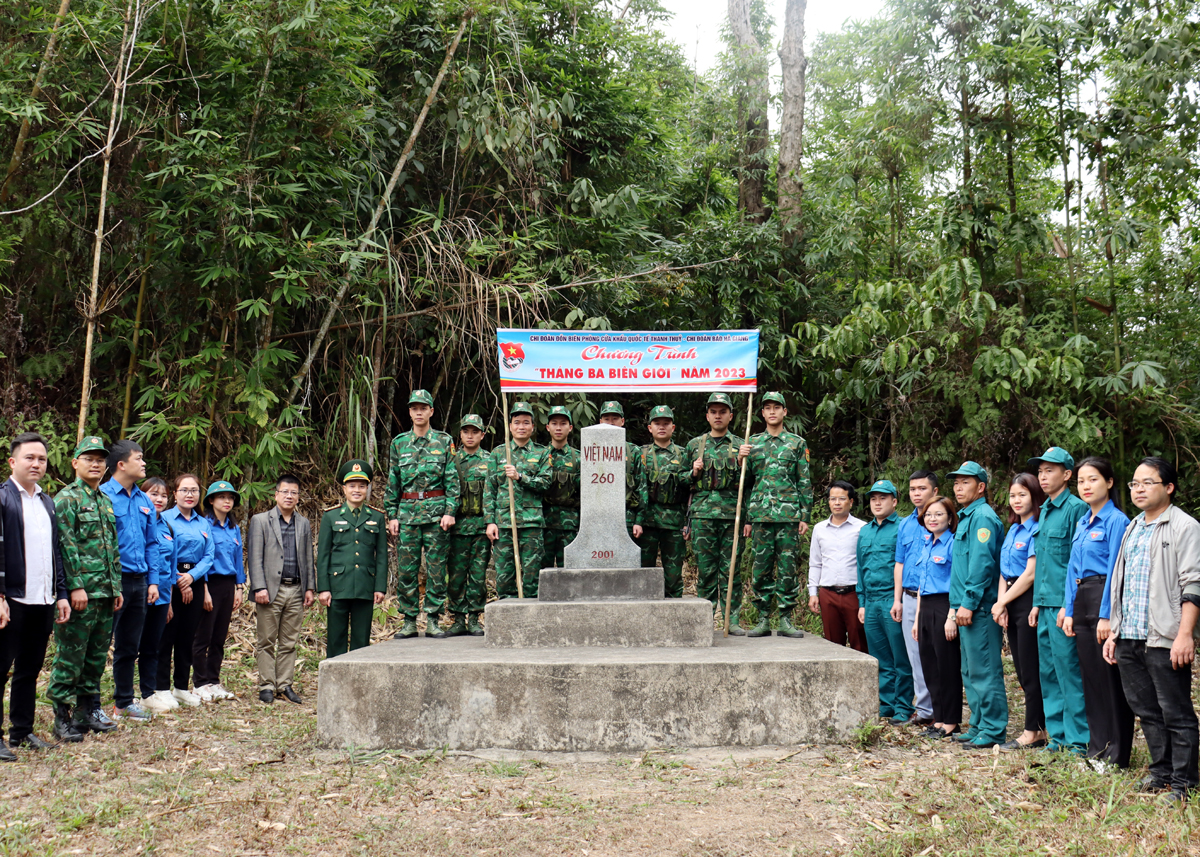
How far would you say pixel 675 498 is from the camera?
25.2 ft

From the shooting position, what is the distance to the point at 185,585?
6.89 m

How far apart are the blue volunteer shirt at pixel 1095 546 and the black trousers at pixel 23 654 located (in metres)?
5.83

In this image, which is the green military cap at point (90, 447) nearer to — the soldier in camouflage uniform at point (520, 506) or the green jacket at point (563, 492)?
the soldier in camouflage uniform at point (520, 506)

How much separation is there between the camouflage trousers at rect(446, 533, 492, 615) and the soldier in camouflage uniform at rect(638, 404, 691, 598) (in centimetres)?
137

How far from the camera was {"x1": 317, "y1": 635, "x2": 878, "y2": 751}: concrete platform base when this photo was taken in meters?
5.55


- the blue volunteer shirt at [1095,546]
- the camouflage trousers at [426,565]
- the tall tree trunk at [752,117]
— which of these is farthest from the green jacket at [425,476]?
the tall tree trunk at [752,117]

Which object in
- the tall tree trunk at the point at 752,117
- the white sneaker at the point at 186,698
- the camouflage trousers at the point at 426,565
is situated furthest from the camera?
the tall tree trunk at the point at 752,117

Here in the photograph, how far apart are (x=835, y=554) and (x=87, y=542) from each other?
522 centimetres

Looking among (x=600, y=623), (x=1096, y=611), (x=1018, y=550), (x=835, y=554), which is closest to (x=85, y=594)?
(x=600, y=623)

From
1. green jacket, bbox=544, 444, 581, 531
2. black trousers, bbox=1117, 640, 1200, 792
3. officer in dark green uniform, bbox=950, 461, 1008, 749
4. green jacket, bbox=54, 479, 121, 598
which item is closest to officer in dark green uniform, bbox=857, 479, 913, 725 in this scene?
officer in dark green uniform, bbox=950, 461, 1008, 749

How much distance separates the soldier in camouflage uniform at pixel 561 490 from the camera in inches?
296

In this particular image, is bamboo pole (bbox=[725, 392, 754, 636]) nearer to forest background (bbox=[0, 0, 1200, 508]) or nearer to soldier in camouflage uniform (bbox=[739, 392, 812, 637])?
soldier in camouflage uniform (bbox=[739, 392, 812, 637])

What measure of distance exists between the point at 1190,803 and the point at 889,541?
113 inches

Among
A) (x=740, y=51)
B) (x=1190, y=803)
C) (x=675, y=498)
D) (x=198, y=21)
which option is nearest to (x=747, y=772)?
(x=1190, y=803)
